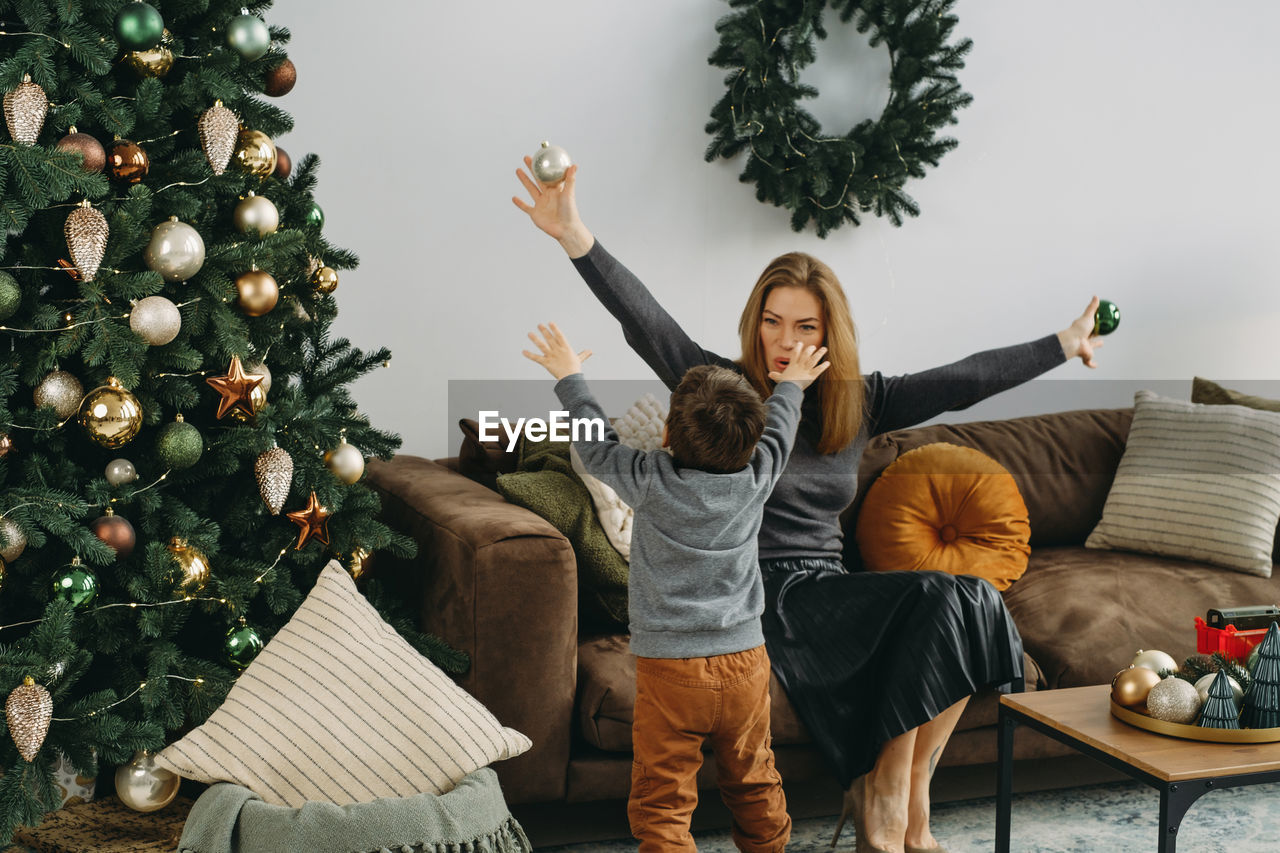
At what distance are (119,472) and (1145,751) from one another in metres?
1.51

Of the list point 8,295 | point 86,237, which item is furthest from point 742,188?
point 8,295

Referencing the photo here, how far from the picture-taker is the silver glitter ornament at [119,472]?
1620 millimetres

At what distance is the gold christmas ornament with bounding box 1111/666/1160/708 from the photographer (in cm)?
157

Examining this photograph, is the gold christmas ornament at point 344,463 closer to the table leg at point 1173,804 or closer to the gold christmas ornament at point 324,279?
the gold christmas ornament at point 324,279

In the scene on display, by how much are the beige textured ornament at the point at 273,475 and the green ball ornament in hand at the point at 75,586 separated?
0.93ft

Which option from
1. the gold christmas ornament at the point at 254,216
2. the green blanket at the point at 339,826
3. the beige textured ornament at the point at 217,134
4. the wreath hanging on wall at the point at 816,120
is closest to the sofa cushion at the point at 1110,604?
the wreath hanging on wall at the point at 816,120

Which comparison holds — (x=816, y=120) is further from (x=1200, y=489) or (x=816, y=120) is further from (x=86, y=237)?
(x=86, y=237)

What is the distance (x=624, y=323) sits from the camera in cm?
202

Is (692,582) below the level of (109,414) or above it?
below

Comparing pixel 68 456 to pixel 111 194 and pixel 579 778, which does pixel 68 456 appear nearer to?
pixel 111 194

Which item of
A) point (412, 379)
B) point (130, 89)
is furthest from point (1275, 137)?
point (130, 89)

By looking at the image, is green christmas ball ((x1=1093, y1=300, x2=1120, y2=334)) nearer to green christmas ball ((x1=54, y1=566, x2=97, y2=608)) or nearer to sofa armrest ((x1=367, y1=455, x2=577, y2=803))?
sofa armrest ((x1=367, y1=455, x2=577, y2=803))

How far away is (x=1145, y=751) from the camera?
146cm

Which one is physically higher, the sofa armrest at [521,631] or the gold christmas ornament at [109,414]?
the gold christmas ornament at [109,414]
